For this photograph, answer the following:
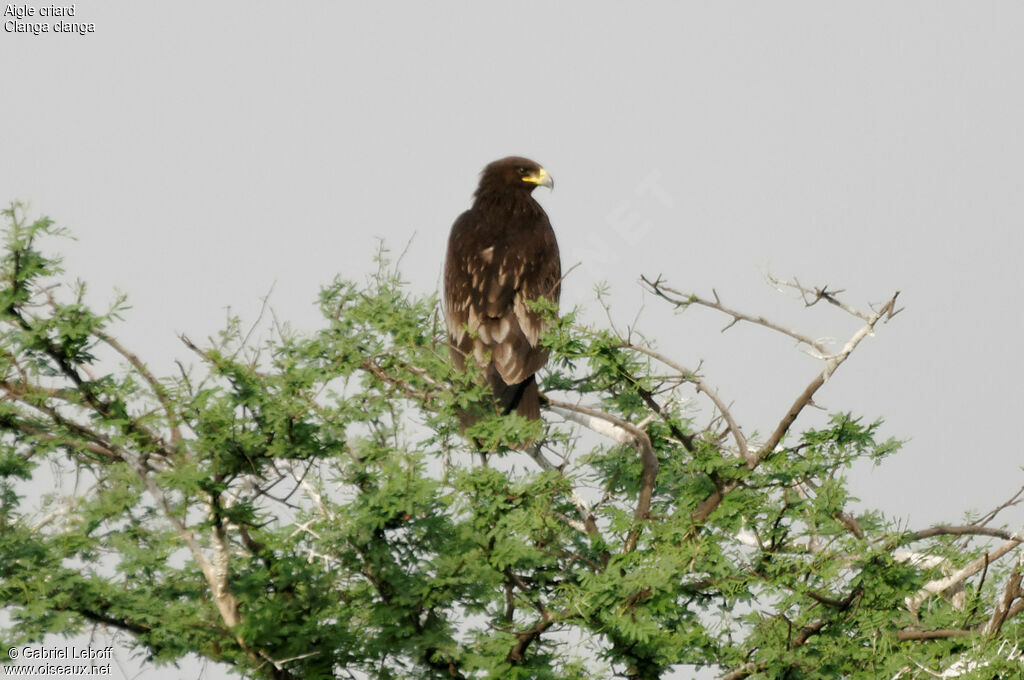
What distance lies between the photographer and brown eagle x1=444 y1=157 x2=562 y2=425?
259 inches

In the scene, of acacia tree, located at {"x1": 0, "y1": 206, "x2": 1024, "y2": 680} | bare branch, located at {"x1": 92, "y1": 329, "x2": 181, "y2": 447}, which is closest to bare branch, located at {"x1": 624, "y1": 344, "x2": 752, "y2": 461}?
acacia tree, located at {"x1": 0, "y1": 206, "x2": 1024, "y2": 680}

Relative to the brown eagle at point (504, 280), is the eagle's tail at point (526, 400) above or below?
below

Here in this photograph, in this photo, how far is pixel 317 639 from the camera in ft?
17.8

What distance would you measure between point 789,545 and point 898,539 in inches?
21.1

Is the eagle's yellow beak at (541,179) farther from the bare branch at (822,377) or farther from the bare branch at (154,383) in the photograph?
the bare branch at (154,383)

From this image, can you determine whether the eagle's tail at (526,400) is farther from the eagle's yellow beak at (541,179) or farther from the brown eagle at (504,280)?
the eagle's yellow beak at (541,179)

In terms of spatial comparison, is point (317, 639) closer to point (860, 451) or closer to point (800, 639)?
point (800, 639)

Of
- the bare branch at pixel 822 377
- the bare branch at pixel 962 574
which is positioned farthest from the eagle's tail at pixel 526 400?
the bare branch at pixel 962 574

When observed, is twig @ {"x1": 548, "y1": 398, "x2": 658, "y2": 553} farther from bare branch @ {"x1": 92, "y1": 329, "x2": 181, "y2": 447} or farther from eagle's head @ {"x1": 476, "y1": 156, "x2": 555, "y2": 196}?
eagle's head @ {"x1": 476, "y1": 156, "x2": 555, "y2": 196}

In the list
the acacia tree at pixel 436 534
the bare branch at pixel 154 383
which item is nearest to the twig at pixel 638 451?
the acacia tree at pixel 436 534

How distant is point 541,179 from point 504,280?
4.18 ft

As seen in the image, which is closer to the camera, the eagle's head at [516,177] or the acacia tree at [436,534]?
the acacia tree at [436,534]

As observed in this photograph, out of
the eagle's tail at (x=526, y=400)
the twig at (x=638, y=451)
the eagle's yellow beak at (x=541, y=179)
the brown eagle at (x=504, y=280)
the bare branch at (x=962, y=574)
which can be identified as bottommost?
the bare branch at (x=962, y=574)

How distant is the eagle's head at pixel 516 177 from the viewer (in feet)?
26.9
